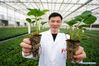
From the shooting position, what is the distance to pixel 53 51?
240cm

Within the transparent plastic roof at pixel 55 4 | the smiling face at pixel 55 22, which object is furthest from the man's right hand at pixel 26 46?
the transparent plastic roof at pixel 55 4

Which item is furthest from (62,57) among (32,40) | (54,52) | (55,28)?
(32,40)

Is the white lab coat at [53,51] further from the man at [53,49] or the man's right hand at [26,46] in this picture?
the man's right hand at [26,46]

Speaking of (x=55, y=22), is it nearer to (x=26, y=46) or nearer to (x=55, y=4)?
(x=26, y=46)

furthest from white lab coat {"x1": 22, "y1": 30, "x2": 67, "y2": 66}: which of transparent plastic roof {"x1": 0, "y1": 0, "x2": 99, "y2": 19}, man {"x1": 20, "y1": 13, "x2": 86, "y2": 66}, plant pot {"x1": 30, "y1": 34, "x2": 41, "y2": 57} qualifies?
transparent plastic roof {"x1": 0, "y1": 0, "x2": 99, "y2": 19}

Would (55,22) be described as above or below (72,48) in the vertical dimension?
above

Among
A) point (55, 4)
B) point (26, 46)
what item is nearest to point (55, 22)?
point (26, 46)

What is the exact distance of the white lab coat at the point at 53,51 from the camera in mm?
2396

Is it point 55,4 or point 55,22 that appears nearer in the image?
point 55,22

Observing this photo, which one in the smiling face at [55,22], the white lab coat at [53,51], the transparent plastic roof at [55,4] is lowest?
the white lab coat at [53,51]

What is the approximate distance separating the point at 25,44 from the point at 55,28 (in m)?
0.43

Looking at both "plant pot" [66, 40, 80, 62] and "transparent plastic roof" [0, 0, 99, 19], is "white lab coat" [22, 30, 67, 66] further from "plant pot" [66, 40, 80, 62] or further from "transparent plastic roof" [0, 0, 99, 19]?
"transparent plastic roof" [0, 0, 99, 19]

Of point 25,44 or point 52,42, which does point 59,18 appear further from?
point 25,44

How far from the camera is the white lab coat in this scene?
2396 mm
